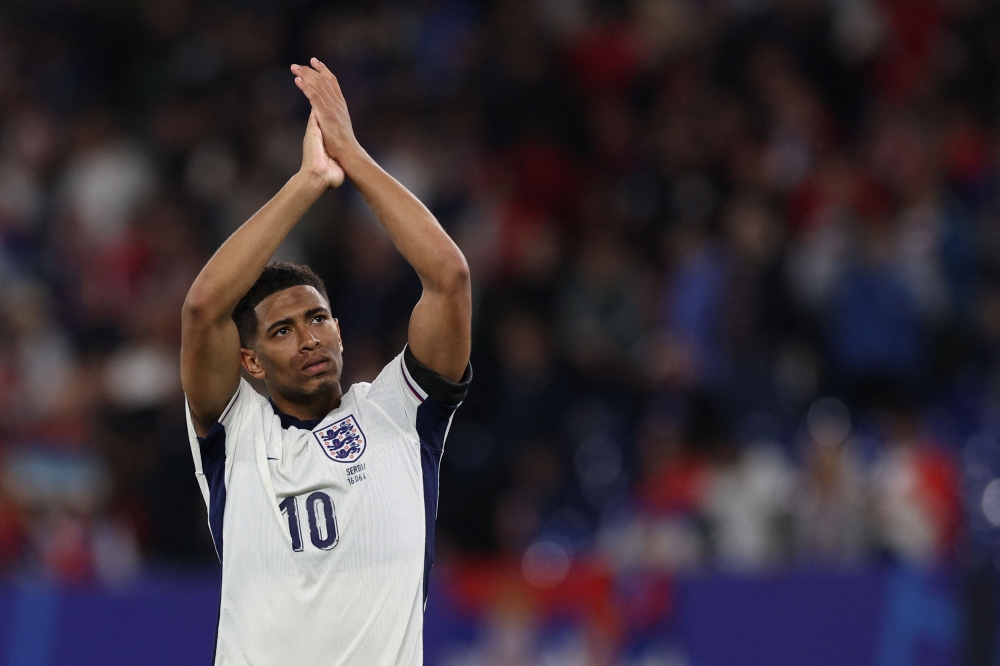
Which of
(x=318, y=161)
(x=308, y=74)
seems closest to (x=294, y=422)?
(x=318, y=161)

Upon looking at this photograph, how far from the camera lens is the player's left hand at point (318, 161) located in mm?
4387

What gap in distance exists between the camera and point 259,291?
14.8 feet

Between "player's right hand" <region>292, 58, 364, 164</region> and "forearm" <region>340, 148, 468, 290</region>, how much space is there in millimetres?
93

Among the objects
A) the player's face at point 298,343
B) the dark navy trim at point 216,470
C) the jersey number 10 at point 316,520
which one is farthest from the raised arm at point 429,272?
the dark navy trim at point 216,470

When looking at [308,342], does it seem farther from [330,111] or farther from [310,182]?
[330,111]

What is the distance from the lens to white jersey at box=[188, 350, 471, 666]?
416 centimetres

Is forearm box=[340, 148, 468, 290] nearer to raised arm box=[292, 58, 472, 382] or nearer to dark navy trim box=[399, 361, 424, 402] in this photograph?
raised arm box=[292, 58, 472, 382]

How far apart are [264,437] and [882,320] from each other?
6.14 m

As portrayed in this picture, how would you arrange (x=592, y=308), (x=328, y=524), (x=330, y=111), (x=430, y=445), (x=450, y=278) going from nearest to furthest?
(x=328, y=524) → (x=450, y=278) → (x=430, y=445) → (x=330, y=111) → (x=592, y=308)

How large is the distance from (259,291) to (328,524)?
2.52ft

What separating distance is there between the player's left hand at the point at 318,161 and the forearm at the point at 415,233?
0.06m

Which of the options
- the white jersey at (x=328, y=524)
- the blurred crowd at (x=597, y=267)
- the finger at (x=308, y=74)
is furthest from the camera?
the blurred crowd at (x=597, y=267)

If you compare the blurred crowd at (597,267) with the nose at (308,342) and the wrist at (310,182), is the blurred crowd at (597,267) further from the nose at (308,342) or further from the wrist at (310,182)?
the wrist at (310,182)

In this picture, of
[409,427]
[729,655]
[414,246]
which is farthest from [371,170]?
[729,655]
